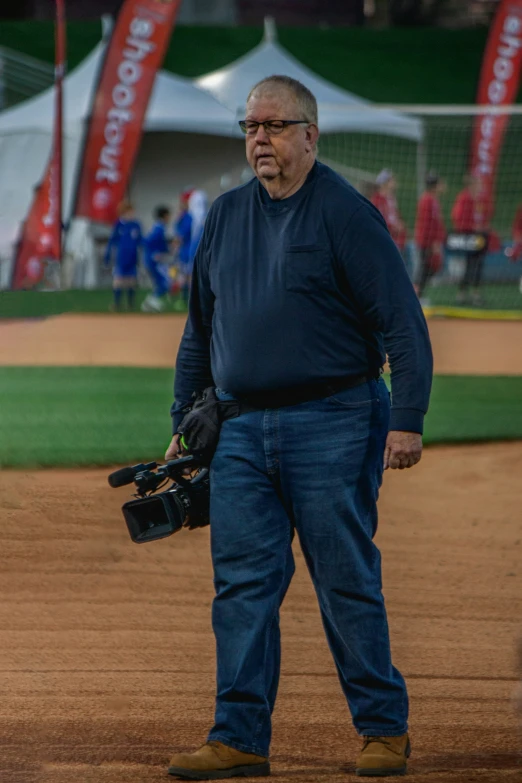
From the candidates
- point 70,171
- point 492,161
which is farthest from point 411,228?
point 70,171

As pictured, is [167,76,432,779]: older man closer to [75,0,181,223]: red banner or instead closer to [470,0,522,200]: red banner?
[75,0,181,223]: red banner

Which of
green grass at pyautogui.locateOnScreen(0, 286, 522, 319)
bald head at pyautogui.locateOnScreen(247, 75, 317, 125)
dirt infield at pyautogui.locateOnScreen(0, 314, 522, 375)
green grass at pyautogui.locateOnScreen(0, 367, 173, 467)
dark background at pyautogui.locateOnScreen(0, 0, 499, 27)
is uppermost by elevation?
dark background at pyautogui.locateOnScreen(0, 0, 499, 27)

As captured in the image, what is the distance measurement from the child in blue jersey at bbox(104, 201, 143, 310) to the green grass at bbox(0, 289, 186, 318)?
38cm

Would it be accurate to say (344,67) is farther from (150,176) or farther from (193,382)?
(193,382)

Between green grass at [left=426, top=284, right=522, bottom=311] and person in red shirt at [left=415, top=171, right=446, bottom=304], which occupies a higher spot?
person in red shirt at [left=415, top=171, right=446, bottom=304]

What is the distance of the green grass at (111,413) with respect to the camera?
1032 centimetres

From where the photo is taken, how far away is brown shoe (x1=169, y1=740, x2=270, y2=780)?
3.88 metres

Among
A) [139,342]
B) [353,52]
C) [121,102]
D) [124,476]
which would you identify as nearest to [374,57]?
[353,52]

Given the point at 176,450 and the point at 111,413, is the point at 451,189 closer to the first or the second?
the point at 111,413

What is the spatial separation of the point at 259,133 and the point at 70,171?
2175 centimetres

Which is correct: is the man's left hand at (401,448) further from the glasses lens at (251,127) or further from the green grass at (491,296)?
the green grass at (491,296)

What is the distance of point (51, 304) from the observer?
73.3 feet

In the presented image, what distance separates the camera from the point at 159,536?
403 centimetres

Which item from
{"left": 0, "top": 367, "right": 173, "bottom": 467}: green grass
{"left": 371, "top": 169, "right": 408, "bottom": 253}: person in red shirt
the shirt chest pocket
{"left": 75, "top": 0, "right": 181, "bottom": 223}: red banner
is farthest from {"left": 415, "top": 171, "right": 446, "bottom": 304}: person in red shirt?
the shirt chest pocket
